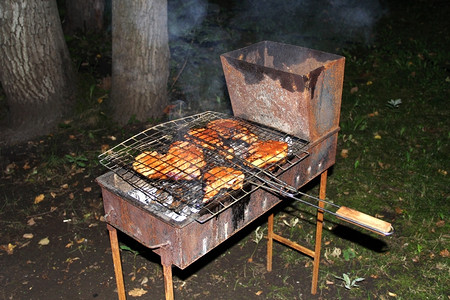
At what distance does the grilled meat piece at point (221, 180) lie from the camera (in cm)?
295

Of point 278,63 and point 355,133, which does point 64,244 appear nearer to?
point 278,63

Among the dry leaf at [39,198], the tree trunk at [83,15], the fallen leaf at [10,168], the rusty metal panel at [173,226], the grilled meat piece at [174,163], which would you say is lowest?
the dry leaf at [39,198]

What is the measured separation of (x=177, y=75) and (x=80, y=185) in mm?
3002

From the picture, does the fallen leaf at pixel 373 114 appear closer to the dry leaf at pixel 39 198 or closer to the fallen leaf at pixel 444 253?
the fallen leaf at pixel 444 253

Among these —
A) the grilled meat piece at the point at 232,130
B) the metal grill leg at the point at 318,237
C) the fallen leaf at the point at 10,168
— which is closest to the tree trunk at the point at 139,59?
the fallen leaf at the point at 10,168

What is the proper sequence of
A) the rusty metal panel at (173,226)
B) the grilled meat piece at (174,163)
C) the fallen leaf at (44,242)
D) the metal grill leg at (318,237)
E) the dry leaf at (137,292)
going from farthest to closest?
the fallen leaf at (44,242) < the dry leaf at (137,292) < the metal grill leg at (318,237) < the grilled meat piece at (174,163) < the rusty metal panel at (173,226)

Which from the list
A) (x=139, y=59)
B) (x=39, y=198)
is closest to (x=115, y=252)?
(x=39, y=198)

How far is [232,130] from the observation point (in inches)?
147

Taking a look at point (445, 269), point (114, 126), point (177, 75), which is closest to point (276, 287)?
point (445, 269)

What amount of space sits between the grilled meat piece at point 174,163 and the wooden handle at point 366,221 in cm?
100

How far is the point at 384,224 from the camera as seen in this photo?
2.69 meters

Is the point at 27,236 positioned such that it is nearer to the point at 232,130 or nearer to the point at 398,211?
the point at 232,130

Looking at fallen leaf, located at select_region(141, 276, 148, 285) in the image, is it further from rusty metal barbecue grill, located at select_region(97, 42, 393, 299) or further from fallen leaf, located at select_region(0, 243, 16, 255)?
fallen leaf, located at select_region(0, 243, 16, 255)

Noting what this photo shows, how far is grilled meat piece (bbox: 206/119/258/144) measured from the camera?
3.61m
